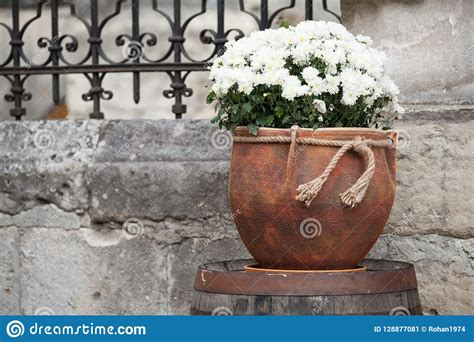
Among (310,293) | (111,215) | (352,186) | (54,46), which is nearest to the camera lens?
(310,293)

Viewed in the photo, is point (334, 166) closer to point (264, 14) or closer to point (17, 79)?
point (264, 14)

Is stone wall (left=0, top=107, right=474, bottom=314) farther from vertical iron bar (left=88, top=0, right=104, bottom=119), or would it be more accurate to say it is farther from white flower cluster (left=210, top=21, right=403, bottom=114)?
white flower cluster (left=210, top=21, right=403, bottom=114)

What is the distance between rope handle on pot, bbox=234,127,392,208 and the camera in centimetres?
270

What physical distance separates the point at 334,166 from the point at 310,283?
0.30 metres

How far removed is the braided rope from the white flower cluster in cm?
10

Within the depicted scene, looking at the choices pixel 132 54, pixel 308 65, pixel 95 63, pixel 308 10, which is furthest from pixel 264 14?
pixel 308 65

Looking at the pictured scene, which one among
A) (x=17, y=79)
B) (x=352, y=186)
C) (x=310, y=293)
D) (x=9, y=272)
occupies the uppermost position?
(x=17, y=79)

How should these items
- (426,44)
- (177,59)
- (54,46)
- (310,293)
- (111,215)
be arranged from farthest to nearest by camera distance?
(54,46)
(177,59)
(111,215)
(426,44)
(310,293)

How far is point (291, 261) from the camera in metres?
2.81

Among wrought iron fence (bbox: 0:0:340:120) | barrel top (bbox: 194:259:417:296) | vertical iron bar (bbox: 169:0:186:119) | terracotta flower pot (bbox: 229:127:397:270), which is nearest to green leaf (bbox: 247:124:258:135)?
terracotta flower pot (bbox: 229:127:397:270)

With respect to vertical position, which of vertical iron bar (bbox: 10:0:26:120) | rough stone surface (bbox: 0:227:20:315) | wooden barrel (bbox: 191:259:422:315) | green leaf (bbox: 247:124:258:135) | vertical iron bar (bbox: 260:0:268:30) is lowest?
rough stone surface (bbox: 0:227:20:315)

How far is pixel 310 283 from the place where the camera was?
2.65 m

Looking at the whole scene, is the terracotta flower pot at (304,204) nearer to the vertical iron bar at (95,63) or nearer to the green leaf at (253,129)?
the green leaf at (253,129)

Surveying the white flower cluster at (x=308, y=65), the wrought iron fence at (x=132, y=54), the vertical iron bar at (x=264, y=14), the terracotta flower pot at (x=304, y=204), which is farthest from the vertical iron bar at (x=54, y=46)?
the terracotta flower pot at (x=304, y=204)
